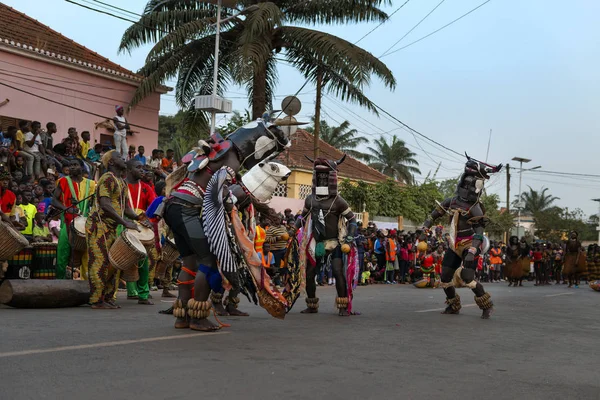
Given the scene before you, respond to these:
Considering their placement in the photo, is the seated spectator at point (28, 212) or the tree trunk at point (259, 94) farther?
the tree trunk at point (259, 94)

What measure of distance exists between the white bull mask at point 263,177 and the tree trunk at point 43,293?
134 inches

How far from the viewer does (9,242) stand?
982 cm

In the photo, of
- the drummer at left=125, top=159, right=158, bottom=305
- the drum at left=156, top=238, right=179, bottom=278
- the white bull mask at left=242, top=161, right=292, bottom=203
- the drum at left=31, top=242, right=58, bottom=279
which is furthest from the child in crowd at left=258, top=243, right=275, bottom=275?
the white bull mask at left=242, top=161, right=292, bottom=203

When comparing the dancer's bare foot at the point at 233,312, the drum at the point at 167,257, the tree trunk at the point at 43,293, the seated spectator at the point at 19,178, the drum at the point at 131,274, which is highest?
the seated spectator at the point at 19,178

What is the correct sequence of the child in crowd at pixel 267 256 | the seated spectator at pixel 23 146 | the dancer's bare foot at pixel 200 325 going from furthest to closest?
1. the seated spectator at pixel 23 146
2. the child in crowd at pixel 267 256
3. the dancer's bare foot at pixel 200 325

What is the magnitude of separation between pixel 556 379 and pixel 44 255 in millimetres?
7675

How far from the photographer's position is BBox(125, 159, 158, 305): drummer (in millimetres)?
10930

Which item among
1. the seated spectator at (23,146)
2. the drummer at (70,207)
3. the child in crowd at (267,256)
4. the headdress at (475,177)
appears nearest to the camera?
the drummer at (70,207)

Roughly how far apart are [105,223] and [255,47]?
41.5 feet

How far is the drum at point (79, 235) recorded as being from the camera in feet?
34.3

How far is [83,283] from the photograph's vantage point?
10.3m

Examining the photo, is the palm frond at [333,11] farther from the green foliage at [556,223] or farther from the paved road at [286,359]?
the green foliage at [556,223]

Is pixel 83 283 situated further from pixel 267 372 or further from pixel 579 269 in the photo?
pixel 579 269

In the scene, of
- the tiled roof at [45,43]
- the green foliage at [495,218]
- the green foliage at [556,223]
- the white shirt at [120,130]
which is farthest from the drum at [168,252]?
the green foliage at [556,223]
